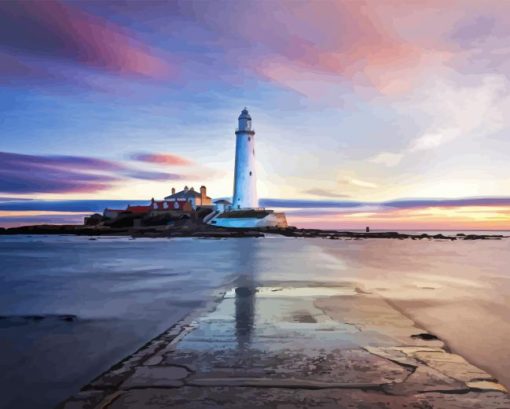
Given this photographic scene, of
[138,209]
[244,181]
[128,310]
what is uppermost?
[244,181]

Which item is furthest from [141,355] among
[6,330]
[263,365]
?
[6,330]

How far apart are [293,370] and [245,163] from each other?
188 ft

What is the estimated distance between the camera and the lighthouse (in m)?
62.0

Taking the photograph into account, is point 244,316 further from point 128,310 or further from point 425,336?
point 128,310

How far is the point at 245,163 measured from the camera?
61.8 meters

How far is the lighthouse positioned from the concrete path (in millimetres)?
54429

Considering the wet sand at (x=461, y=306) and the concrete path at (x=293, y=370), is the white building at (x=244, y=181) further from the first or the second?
the concrete path at (x=293, y=370)

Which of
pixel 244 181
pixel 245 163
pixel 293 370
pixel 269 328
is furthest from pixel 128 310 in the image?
pixel 244 181

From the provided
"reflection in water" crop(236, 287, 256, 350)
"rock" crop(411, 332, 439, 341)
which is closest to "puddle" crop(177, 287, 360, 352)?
"reflection in water" crop(236, 287, 256, 350)

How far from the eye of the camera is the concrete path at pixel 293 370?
13.1 feet

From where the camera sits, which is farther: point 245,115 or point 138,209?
point 138,209

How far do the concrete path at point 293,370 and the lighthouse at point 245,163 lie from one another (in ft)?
179

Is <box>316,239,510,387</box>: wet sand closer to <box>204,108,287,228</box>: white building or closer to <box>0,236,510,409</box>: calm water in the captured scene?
<box>0,236,510,409</box>: calm water

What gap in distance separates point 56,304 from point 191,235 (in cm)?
5811
